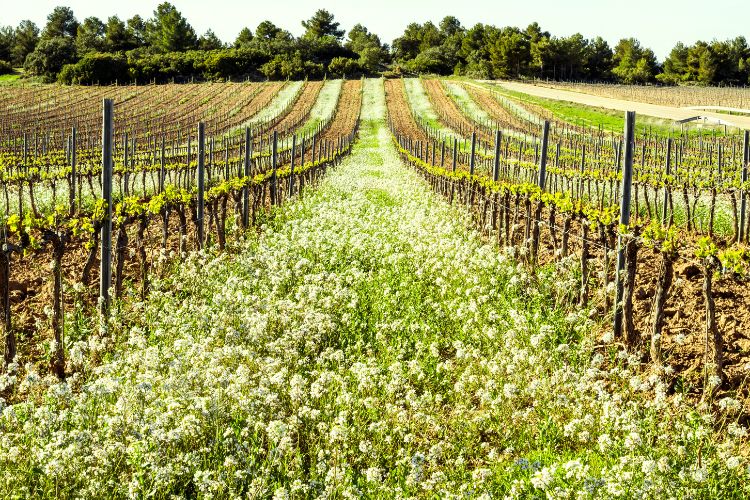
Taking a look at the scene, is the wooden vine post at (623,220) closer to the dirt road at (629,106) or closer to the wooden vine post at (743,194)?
the wooden vine post at (743,194)

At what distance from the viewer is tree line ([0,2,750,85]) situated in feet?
319

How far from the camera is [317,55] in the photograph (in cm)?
12162

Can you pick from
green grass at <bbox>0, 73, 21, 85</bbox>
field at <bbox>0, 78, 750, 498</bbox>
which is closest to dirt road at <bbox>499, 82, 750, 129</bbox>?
field at <bbox>0, 78, 750, 498</bbox>

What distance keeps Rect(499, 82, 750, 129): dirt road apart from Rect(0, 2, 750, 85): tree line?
22831 millimetres

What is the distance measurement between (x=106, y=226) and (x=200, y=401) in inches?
186

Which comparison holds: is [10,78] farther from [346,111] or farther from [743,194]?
[743,194]

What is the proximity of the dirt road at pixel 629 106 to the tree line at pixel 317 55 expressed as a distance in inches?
899

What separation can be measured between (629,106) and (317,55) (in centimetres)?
6621

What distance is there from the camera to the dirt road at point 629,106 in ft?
198

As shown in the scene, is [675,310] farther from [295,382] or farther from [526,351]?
[295,382]

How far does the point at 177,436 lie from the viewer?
502cm

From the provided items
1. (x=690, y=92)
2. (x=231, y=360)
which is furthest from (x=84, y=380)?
(x=690, y=92)

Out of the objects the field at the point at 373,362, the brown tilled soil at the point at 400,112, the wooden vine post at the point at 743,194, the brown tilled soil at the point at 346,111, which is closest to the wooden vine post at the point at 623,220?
the field at the point at 373,362

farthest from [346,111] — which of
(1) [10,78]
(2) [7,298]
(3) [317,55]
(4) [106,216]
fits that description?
(2) [7,298]
